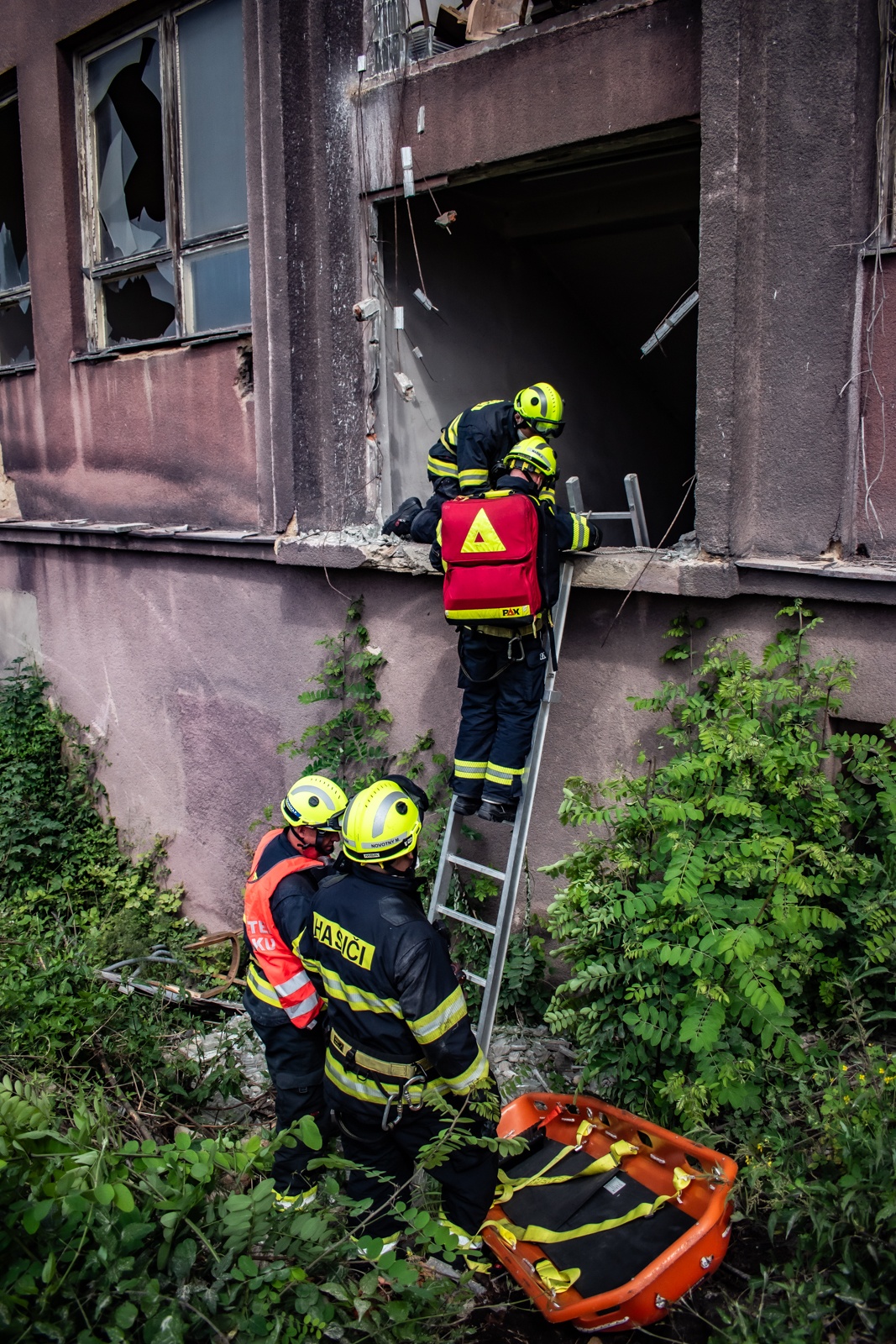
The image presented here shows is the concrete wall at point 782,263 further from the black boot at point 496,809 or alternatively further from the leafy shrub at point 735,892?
the black boot at point 496,809

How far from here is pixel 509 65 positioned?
4.39 m

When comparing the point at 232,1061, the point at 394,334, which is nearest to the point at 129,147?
the point at 394,334

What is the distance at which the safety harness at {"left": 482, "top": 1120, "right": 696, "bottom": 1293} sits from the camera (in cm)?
300

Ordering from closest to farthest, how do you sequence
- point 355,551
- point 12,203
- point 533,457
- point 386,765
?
1. point 533,457
2. point 355,551
3. point 386,765
4. point 12,203

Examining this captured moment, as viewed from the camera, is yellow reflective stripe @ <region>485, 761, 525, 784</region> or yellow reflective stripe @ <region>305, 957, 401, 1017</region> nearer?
yellow reflective stripe @ <region>305, 957, 401, 1017</region>

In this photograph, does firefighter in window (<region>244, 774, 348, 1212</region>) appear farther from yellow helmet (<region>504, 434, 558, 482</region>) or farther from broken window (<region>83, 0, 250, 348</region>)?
broken window (<region>83, 0, 250, 348</region>)

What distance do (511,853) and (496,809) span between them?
20 centimetres

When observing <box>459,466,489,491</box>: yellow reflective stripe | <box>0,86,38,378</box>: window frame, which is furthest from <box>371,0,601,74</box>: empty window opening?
<box>0,86,38,378</box>: window frame

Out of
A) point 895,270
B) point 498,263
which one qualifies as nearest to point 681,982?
point 895,270

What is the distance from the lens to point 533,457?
4.08m

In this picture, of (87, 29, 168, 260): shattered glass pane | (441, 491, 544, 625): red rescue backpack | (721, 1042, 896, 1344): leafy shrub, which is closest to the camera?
(721, 1042, 896, 1344): leafy shrub

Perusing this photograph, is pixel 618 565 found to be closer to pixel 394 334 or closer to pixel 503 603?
pixel 503 603

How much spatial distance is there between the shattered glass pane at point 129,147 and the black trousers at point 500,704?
397 centimetres

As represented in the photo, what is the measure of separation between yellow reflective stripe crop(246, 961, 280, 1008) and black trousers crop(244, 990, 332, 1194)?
0.10 feet
